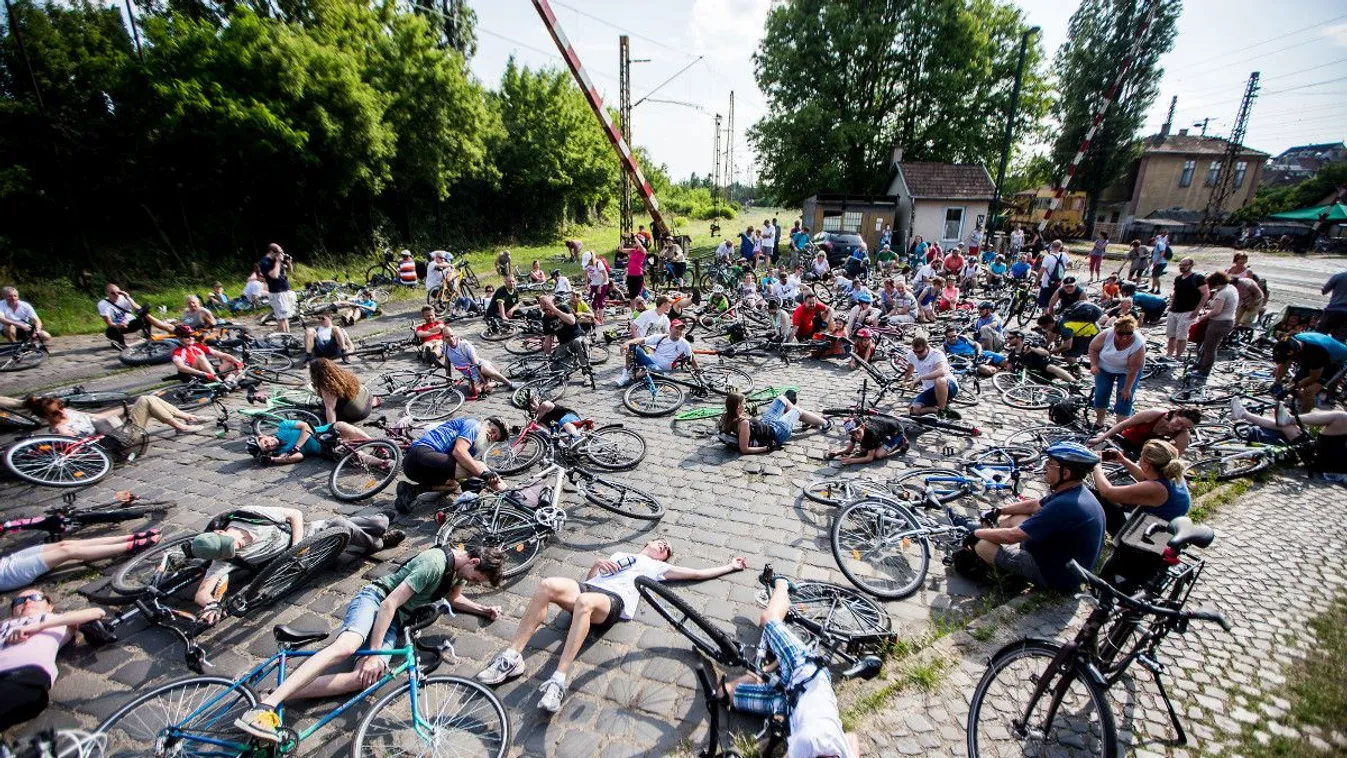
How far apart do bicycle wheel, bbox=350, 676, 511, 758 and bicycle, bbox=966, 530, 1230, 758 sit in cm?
295

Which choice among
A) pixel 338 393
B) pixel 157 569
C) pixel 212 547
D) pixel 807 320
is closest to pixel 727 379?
pixel 807 320

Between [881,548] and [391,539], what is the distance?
480 cm

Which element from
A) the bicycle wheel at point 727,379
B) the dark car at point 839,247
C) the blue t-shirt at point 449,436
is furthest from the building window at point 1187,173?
the blue t-shirt at point 449,436

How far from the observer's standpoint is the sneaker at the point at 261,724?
3.02 meters

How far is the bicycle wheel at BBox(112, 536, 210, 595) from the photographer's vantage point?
15.0ft

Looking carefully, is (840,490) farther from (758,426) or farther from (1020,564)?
(1020,564)

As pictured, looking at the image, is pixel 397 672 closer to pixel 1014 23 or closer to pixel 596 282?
pixel 596 282

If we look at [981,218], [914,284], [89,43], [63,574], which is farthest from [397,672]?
[981,218]

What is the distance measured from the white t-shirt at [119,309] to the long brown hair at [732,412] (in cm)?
1329

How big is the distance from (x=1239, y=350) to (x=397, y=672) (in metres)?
16.4

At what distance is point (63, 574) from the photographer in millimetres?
4992

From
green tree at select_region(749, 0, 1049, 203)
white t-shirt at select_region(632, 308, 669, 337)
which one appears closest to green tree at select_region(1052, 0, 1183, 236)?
green tree at select_region(749, 0, 1049, 203)

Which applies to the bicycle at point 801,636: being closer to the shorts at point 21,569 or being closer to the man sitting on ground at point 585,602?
the man sitting on ground at point 585,602

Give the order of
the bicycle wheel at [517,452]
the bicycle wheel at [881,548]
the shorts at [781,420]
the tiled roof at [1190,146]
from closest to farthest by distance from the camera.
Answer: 1. the bicycle wheel at [881,548]
2. the bicycle wheel at [517,452]
3. the shorts at [781,420]
4. the tiled roof at [1190,146]
